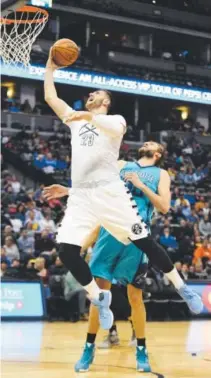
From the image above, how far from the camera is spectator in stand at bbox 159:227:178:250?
45.4ft

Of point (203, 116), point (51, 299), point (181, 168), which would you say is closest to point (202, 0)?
point (203, 116)

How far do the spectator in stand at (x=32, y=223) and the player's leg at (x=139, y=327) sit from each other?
8351mm

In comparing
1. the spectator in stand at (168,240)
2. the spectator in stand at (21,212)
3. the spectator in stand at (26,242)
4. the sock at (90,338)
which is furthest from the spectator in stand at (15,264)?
the sock at (90,338)

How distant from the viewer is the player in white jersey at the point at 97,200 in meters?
4.86

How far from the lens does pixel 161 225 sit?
47.7 feet

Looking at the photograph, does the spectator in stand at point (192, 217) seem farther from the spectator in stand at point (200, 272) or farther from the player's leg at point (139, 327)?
the player's leg at point (139, 327)

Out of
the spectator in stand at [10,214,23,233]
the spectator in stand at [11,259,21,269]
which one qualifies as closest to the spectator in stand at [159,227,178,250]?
the spectator in stand at [10,214,23,233]

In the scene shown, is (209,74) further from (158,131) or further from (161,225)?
(158,131)

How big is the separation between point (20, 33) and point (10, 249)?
5312 millimetres

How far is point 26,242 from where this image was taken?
13.1m

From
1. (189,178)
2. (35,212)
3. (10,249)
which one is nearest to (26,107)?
(189,178)

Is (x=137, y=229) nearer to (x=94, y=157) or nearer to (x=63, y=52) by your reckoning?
(x=94, y=157)

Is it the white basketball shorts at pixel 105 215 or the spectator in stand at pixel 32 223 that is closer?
the white basketball shorts at pixel 105 215

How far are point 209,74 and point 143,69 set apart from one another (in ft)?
19.6
